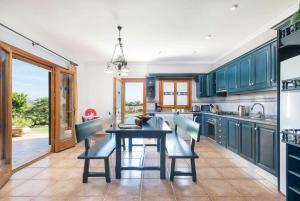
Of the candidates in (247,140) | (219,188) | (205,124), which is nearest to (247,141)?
(247,140)

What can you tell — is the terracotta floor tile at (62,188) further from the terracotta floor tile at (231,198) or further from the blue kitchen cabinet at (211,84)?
the blue kitchen cabinet at (211,84)

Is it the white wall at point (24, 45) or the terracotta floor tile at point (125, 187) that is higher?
the white wall at point (24, 45)

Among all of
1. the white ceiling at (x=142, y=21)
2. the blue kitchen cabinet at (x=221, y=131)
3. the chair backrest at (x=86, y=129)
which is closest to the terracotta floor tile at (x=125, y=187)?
the chair backrest at (x=86, y=129)

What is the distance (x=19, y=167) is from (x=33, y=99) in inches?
230

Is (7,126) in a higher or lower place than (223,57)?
lower

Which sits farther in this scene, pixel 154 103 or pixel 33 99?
pixel 33 99

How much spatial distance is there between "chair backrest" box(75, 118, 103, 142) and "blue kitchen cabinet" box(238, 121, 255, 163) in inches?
103

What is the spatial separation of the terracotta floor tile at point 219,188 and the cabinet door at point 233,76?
2346mm

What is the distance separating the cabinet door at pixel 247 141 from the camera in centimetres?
330

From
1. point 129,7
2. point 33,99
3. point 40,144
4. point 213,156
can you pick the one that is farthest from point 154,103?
point 33,99

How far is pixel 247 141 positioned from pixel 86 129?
2.71 metres

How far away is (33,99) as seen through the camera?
8.56 metres

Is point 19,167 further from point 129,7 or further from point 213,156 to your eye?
point 213,156

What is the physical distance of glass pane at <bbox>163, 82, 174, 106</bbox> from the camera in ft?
22.4
